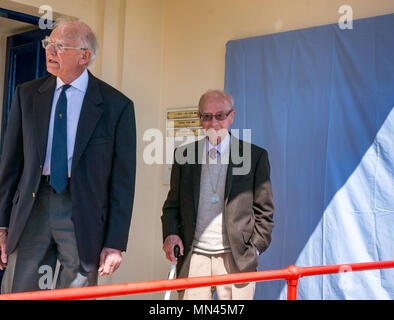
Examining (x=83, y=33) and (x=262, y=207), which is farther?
(x=262, y=207)

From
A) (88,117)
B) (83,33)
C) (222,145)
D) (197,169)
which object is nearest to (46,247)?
(88,117)

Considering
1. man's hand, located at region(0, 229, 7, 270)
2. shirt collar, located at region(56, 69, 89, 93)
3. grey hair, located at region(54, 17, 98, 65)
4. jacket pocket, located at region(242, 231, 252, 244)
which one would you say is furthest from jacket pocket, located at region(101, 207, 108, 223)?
jacket pocket, located at region(242, 231, 252, 244)

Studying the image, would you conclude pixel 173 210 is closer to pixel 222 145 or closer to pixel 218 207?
pixel 218 207

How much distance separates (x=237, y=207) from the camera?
10.4ft

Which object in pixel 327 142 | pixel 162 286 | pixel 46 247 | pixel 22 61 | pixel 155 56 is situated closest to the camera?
pixel 162 286

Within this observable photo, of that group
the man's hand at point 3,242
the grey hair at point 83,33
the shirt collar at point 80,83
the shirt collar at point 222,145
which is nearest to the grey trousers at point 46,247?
the man's hand at point 3,242

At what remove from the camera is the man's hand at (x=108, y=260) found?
97.0 inches

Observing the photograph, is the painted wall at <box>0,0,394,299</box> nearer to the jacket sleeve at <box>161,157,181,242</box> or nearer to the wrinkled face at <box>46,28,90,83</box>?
the jacket sleeve at <box>161,157,181,242</box>

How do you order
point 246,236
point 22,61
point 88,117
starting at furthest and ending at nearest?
point 22,61 → point 246,236 → point 88,117

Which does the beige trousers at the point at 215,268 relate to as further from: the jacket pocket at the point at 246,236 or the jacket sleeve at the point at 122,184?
the jacket sleeve at the point at 122,184

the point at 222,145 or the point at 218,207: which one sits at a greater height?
the point at 222,145

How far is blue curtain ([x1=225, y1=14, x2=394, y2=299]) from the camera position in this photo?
13.1 feet

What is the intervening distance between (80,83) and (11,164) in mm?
511
